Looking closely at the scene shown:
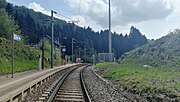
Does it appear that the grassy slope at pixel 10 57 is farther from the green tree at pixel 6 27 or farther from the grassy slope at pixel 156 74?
the green tree at pixel 6 27

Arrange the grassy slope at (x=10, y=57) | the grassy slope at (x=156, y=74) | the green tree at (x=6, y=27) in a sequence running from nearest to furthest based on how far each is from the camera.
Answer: the grassy slope at (x=156, y=74)
the grassy slope at (x=10, y=57)
the green tree at (x=6, y=27)

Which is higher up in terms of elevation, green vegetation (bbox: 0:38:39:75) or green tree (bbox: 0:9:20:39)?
green tree (bbox: 0:9:20:39)

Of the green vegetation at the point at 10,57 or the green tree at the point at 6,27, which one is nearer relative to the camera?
the green vegetation at the point at 10,57

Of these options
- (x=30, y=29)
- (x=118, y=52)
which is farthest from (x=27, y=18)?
(x=118, y=52)

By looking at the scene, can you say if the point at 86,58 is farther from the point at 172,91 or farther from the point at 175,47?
the point at 172,91

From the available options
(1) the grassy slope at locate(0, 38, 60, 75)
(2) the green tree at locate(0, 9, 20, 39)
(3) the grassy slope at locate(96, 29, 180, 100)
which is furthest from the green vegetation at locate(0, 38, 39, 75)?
(2) the green tree at locate(0, 9, 20, 39)

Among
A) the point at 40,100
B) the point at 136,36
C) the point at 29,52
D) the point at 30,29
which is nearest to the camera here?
the point at 40,100

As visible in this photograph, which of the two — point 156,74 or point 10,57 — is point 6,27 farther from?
point 156,74

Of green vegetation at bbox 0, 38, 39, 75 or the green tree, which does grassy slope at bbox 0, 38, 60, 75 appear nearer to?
green vegetation at bbox 0, 38, 39, 75

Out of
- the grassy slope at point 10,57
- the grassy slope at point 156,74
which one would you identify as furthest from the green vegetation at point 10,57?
the grassy slope at point 156,74

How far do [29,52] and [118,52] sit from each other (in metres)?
112

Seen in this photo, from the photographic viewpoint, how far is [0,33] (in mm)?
71938

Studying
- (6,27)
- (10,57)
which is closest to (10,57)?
(10,57)

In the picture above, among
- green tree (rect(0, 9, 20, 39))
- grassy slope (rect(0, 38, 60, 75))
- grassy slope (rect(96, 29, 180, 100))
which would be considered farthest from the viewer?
green tree (rect(0, 9, 20, 39))
